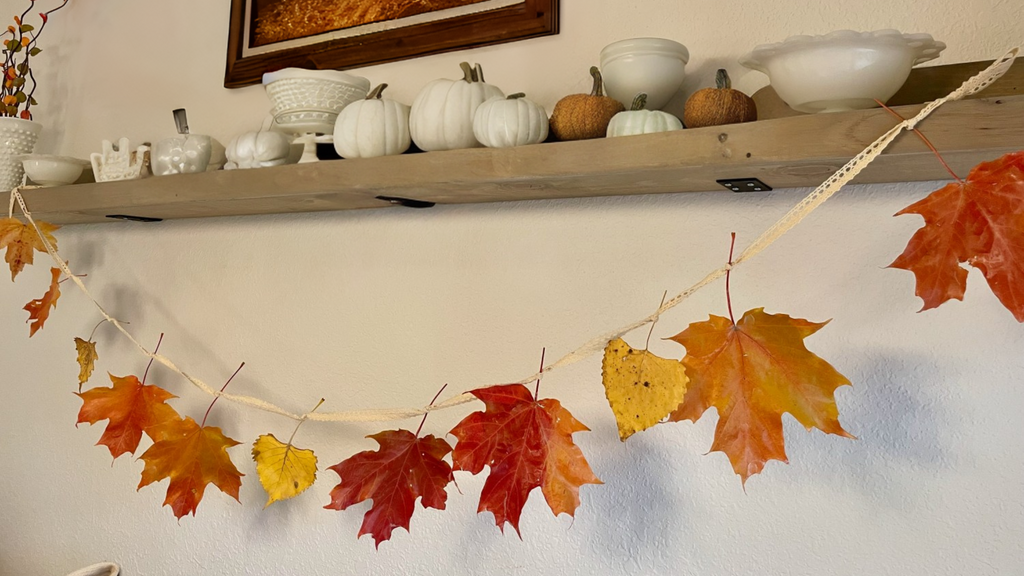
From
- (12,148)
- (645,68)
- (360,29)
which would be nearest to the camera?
(645,68)

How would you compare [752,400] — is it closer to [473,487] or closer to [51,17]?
[473,487]

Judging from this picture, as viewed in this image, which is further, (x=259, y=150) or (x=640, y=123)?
(x=259, y=150)

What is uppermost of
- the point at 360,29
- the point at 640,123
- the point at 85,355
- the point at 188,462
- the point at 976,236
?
the point at 360,29

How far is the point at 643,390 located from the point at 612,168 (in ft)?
0.82

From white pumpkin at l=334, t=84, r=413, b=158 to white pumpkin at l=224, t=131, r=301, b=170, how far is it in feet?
0.48

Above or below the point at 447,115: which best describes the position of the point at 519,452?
below

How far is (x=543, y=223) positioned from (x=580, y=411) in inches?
11.0

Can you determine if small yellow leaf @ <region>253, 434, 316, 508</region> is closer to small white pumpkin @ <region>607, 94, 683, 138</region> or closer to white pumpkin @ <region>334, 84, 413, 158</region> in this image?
white pumpkin @ <region>334, 84, 413, 158</region>

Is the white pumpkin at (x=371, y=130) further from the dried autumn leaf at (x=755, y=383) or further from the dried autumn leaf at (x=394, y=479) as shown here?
the dried autumn leaf at (x=755, y=383)

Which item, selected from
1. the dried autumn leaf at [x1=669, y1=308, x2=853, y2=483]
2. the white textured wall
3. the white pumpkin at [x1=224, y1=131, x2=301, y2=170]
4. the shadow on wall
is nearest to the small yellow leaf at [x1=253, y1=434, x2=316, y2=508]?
the white textured wall

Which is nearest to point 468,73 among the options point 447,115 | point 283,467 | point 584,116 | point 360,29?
point 447,115

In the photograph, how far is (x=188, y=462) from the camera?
121cm

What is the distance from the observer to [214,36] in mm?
1490

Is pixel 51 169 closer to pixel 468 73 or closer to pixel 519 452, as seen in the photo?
pixel 468 73
